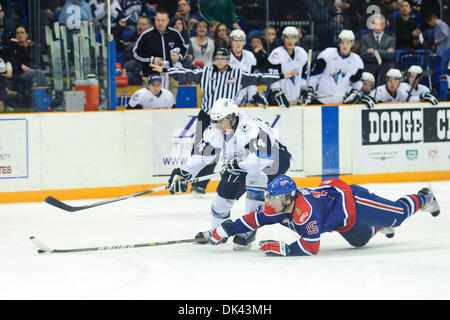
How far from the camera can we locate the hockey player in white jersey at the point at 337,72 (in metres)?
11.7

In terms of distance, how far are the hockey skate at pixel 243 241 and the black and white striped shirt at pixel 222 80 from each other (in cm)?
353

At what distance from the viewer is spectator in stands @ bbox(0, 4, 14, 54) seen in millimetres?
10203

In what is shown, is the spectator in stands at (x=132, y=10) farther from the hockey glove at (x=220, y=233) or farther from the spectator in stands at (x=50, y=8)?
the hockey glove at (x=220, y=233)

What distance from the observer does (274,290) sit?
5.42 meters

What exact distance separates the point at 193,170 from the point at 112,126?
3316 mm

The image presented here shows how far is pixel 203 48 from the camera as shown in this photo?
38.9ft

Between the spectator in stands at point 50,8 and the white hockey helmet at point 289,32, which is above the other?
the spectator in stands at point 50,8

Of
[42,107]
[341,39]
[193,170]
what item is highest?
[341,39]

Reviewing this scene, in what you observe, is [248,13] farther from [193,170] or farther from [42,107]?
[193,170]

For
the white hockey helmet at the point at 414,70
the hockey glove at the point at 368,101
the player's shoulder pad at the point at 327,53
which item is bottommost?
the hockey glove at the point at 368,101

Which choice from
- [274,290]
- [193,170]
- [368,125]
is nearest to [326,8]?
[368,125]

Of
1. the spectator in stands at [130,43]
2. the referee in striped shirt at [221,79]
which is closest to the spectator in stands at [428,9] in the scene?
the referee in striped shirt at [221,79]

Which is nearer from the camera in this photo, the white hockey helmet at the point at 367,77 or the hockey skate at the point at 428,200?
the hockey skate at the point at 428,200

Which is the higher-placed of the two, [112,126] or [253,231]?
[112,126]
